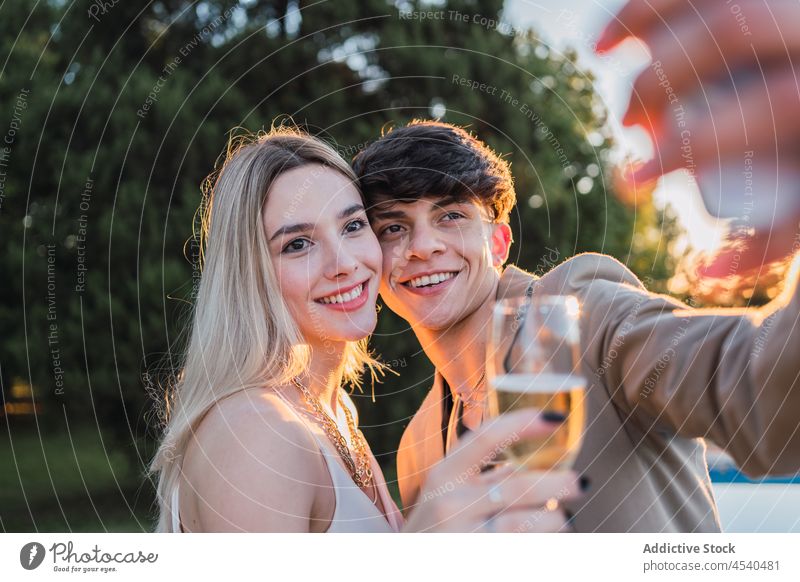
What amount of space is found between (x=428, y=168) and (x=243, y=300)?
566 mm

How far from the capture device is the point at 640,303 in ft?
4.75

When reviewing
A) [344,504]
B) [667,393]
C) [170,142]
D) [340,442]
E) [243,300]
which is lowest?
[344,504]

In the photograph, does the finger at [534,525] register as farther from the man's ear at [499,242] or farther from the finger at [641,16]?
the finger at [641,16]

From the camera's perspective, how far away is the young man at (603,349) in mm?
1199

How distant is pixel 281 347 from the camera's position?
6.52 ft

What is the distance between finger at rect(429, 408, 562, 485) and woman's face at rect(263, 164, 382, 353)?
80cm

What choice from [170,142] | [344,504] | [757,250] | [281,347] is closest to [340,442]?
[344,504]

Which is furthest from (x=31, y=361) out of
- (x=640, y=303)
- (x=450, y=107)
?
(x=640, y=303)

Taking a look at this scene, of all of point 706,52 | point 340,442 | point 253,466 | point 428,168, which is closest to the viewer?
point 706,52

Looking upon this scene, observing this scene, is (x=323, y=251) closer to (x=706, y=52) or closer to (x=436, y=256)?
(x=436, y=256)

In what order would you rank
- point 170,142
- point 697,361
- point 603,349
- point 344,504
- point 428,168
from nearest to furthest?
point 697,361, point 603,349, point 344,504, point 428,168, point 170,142

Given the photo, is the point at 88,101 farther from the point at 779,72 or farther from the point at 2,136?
the point at 779,72

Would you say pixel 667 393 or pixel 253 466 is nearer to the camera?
pixel 667 393
